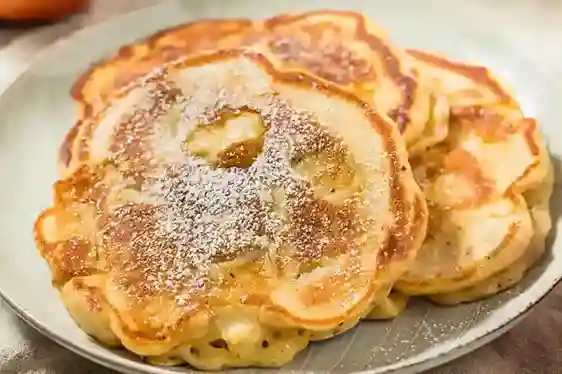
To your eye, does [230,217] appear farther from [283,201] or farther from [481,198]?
[481,198]

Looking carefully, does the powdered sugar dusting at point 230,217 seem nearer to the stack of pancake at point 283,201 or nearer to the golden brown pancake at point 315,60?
the stack of pancake at point 283,201

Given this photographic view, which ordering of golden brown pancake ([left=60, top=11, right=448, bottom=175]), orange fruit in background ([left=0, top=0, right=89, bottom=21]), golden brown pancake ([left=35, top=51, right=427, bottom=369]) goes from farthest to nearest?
orange fruit in background ([left=0, top=0, right=89, bottom=21]), golden brown pancake ([left=60, top=11, right=448, bottom=175]), golden brown pancake ([left=35, top=51, right=427, bottom=369])

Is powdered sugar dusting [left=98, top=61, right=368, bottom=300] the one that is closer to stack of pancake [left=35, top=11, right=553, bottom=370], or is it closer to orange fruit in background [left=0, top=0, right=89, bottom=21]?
stack of pancake [left=35, top=11, right=553, bottom=370]

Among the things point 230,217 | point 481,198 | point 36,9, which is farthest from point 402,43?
point 36,9

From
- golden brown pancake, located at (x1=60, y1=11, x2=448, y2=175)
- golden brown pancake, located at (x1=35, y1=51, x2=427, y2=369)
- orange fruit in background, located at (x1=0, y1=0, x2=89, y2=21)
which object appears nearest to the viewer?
golden brown pancake, located at (x1=35, y1=51, x2=427, y2=369)

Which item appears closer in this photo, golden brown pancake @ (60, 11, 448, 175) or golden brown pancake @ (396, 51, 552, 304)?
golden brown pancake @ (396, 51, 552, 304)

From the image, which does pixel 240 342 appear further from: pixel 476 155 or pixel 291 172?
pixel 476 155

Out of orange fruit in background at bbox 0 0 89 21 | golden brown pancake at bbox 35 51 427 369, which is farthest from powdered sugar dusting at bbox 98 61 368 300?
orange fruit in background at bbox 0 0 89 21
